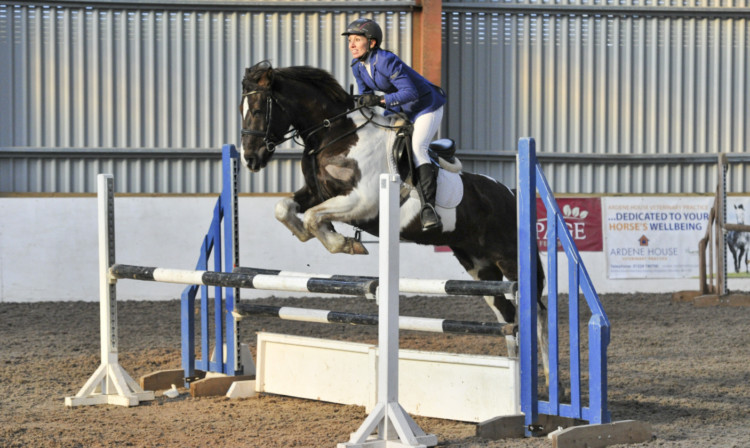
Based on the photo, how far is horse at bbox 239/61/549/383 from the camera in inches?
173

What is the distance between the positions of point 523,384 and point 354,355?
91cm

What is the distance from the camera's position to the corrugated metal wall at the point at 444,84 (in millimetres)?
9891

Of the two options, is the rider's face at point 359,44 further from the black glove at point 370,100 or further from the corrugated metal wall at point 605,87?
the corrugated metal wall at point 605,87

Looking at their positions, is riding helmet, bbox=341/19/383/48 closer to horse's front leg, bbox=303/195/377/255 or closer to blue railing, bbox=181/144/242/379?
horse's front leg, bbox=303/195/377/255

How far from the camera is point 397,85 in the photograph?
14.6 ft

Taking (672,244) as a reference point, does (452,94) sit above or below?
above

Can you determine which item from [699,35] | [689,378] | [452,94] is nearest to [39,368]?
[689,378]

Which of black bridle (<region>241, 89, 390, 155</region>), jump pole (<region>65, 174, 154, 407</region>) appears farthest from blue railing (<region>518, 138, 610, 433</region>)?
jump pole (<region>65, 174, 154, 407</region>)

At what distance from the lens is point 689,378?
5.12 metres

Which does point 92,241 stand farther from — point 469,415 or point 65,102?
point 469,415

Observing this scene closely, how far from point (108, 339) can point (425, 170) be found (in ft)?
5.66

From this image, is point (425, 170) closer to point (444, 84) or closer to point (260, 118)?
point (260, 118)

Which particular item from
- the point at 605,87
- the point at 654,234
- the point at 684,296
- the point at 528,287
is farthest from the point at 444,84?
the point at 528,287

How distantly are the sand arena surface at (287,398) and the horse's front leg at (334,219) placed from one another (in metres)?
Answer: 0.74
